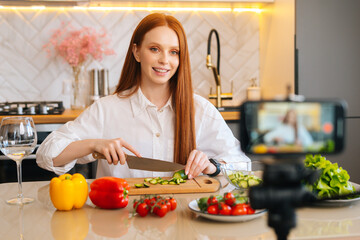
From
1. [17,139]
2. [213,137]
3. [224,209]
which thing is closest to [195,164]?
[213,137]

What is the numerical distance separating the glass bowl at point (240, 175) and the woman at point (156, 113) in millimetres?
345

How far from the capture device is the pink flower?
10.8 feet

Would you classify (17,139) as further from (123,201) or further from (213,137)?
(213,137)

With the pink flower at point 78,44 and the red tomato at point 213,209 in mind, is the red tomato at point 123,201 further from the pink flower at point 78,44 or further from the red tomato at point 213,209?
the pink flower at point 78,44

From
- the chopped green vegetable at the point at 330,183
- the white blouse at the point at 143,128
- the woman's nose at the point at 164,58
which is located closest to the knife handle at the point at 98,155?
the white blouse at the point at 143,128

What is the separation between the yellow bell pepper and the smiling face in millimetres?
760

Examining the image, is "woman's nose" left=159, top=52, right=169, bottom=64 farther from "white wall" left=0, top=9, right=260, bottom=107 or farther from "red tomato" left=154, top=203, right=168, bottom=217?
"white wall" left=0, top=9, right=260, bottom=107

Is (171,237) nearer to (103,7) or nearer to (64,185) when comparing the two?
(64,185)

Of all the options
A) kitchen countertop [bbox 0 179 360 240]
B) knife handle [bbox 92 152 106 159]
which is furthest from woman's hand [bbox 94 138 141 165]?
kitchen countertop [bbox 0 179 360 240]

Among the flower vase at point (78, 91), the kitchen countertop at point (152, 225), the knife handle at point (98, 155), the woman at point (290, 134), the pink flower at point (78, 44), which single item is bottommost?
the kitchen countertop at point (152, 225)

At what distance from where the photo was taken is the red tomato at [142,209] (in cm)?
115

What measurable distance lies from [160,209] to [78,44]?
244 cm

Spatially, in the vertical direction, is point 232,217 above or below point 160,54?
below

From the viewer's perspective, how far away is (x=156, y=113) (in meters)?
1.99
